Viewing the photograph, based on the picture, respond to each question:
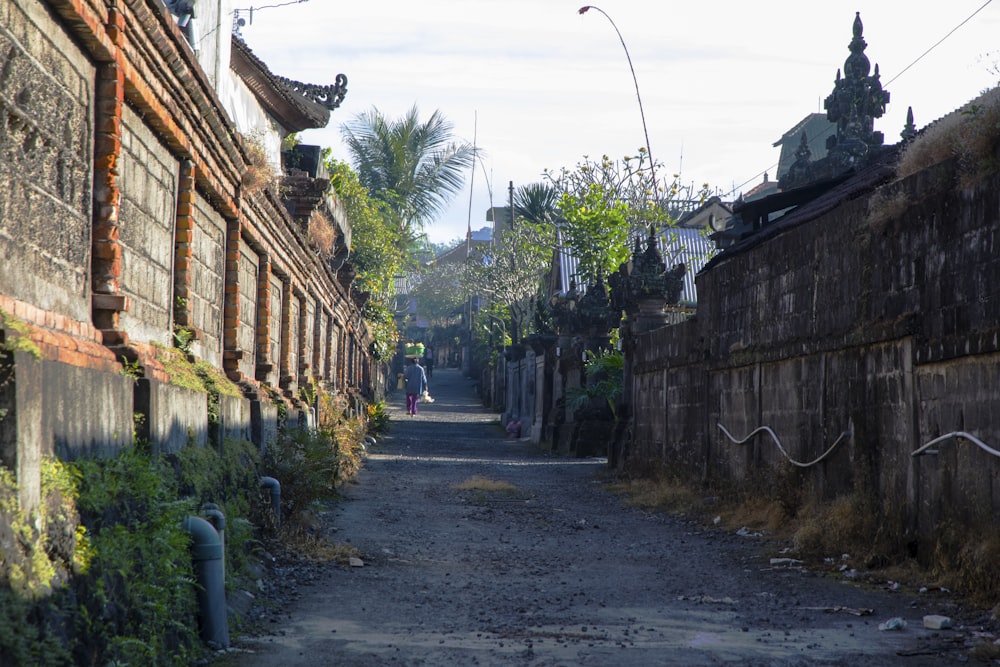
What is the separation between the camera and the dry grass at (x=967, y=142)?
7055 mm

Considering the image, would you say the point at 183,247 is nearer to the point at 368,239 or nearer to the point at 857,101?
the point at 857,101

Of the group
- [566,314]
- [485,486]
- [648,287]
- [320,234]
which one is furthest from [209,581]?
[566,314]

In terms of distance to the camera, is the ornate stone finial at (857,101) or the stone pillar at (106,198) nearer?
the stone pillar at (106,198)

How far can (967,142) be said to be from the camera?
287 inches

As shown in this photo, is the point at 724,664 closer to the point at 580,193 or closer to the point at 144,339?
the point at 144,339

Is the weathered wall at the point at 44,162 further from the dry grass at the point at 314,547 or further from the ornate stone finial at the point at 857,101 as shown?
the ornate stone finial at the point at 857,101

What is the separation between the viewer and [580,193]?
3581 centimetres

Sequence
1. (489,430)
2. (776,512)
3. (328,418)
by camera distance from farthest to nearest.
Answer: (489,430) < (328,418) < (776,512)

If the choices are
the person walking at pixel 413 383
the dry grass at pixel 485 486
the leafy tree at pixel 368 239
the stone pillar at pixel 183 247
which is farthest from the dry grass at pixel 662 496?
the person walking at pixel 413 383

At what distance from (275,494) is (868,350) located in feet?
16.6

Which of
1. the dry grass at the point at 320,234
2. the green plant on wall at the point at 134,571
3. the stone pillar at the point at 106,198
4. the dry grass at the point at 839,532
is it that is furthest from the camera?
the dry grass at the point at 320,234

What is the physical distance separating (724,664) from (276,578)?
356cm

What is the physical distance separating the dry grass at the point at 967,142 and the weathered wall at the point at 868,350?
19 cm

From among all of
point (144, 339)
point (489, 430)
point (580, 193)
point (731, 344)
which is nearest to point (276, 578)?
point (144, 339)
